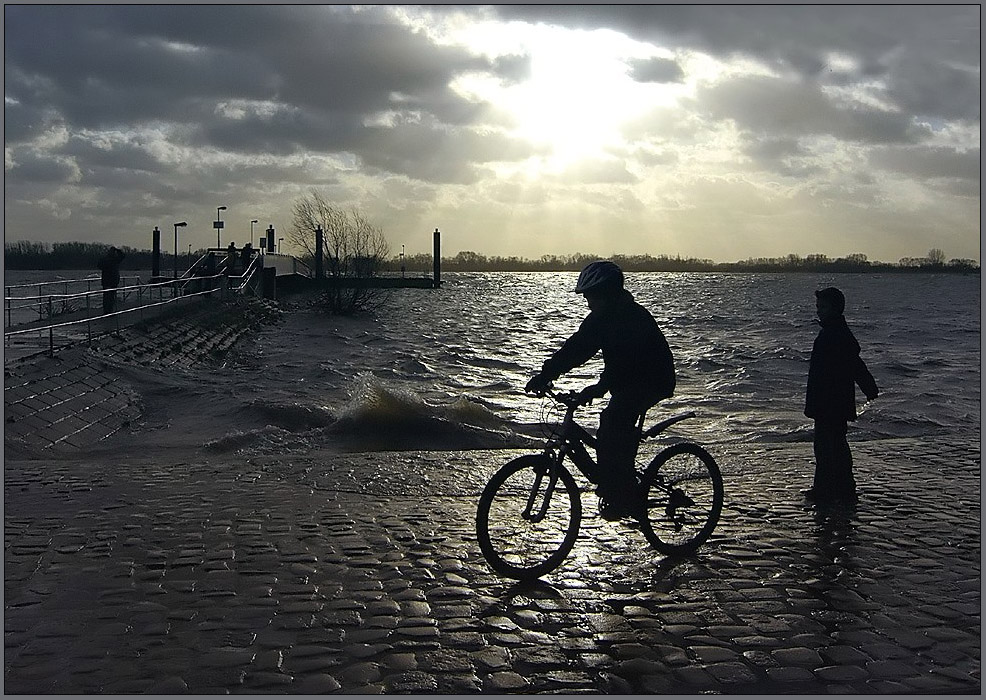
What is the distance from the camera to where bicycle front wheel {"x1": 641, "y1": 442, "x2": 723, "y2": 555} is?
6.83 meters

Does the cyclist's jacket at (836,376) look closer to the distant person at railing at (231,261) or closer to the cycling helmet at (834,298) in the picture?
the cycling helmet at (834,298)

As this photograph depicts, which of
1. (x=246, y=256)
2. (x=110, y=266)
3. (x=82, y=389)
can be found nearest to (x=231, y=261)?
(x=246, y=256)

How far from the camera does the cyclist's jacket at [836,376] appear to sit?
346 inches

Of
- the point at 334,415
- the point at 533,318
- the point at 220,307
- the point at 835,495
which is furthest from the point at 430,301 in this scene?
the point at 835,495

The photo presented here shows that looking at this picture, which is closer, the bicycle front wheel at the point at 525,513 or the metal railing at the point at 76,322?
the bicycle front wheel at the point at 525,513

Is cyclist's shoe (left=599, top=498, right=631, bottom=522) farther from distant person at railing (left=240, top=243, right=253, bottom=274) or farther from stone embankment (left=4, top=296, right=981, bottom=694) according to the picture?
distant person at railing (left=240, top=243, right=253, bottom=274)

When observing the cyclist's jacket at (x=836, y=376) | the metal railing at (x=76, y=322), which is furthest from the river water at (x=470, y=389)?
the cyclist's jacket at (x=836, y=376)

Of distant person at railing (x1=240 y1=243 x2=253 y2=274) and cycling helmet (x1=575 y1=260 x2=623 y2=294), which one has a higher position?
distant person at railing (x1=240 y1=243 x2=253 y2=274)

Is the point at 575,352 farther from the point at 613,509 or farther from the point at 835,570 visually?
the point at 835,570

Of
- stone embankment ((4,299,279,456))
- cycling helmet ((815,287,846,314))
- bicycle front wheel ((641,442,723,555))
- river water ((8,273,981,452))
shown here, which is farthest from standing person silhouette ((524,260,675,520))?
stone embankment ((4,299,279,456))

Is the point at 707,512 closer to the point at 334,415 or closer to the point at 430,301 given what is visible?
the point at 334,415

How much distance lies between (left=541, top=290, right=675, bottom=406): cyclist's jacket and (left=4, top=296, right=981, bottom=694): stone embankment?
1.28 m

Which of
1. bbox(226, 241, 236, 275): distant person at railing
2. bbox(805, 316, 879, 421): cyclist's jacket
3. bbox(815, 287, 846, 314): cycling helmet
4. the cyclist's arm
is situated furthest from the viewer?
bbox(226, 241, 236, 275): distant person at railing

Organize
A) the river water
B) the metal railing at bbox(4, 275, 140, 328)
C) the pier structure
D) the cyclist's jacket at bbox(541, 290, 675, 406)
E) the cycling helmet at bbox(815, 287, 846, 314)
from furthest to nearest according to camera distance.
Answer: the metal railing at bbox(4, 275, 140, 328) < the pier structure < the river water < the cycling helmet at bbox(815, 287, 846, 314) < the cyclist's jacket at bbox(541, 290, 675, 406)
